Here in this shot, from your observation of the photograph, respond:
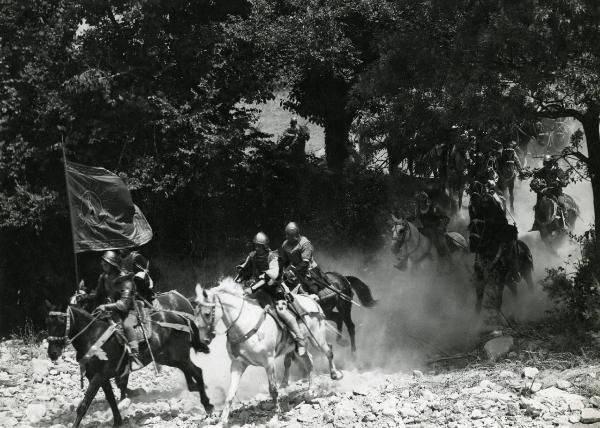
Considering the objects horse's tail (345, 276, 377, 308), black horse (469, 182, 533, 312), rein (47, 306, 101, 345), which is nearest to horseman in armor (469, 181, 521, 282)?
black horse (469, 182, 533, 312)

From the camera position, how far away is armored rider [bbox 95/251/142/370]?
12.3 m

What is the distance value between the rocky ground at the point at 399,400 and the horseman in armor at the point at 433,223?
5.09 metres

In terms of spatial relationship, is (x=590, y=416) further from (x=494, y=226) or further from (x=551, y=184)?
(x=551, y=184)

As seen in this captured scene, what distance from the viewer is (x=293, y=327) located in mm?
12742

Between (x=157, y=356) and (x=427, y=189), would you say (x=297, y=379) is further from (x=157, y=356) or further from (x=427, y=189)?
(x=427, y=189)

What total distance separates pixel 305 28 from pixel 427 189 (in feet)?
19.9

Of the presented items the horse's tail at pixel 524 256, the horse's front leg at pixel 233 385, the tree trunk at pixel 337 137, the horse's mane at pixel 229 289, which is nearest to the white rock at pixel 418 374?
the horse's front leg at pixel 233 385

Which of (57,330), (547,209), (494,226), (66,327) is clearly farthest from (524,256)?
(57,330)

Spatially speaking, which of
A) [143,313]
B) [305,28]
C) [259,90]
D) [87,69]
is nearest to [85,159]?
[87,69]

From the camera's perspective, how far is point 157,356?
13.2m

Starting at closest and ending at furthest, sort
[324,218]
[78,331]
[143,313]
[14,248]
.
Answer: [78,331]
[143,313]
[14,248]
[324,218]

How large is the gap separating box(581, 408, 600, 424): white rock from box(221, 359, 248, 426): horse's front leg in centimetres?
509

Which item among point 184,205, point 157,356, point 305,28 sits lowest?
point 157,356

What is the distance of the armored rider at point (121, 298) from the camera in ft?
40.2
